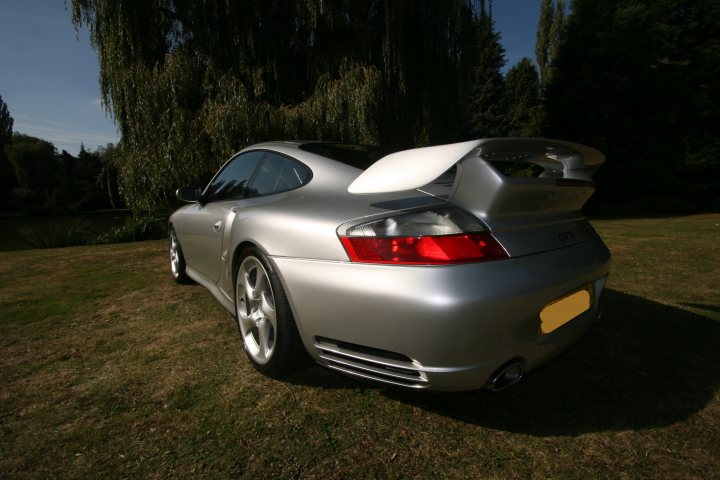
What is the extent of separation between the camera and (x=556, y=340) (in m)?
1.52

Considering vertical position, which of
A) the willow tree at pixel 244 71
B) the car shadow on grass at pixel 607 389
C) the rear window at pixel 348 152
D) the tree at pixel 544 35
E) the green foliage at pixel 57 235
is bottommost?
the car shadow on grass at pixel 607 389

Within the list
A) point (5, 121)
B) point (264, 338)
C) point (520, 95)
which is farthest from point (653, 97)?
point (5, 121)

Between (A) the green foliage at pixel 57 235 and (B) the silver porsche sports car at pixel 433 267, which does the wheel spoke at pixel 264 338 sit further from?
(A) the green foliage at pixel 57 235

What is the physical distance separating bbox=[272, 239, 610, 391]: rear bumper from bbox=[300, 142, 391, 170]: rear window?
0.80 m

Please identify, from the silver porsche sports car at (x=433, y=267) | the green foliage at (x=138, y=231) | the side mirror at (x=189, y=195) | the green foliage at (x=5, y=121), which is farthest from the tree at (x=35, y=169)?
the silver porsche sports car at (x=433, y=267)

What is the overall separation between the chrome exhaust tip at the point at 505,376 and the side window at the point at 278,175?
49.1 inches

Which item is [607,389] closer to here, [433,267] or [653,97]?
[433,267]

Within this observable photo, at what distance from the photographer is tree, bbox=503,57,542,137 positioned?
73.2ft

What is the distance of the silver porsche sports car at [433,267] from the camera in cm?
131

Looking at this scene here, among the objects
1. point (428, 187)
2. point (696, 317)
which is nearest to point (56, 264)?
point (428, 187)

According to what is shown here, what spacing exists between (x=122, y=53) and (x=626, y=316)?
9.51m

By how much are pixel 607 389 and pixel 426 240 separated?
1200mm

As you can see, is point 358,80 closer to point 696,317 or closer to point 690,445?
point 696,317

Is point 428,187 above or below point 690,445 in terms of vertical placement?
above
